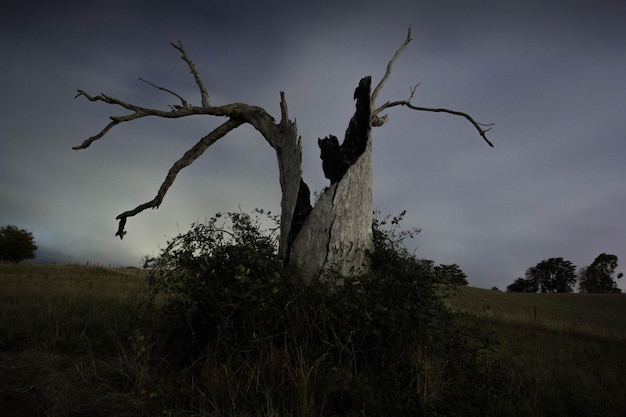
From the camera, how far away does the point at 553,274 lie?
10725 centimetres

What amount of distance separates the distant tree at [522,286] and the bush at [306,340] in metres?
118

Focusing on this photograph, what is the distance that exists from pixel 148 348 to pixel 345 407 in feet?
9.39

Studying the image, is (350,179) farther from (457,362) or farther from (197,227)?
(457,362)

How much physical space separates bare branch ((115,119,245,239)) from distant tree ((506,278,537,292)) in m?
119

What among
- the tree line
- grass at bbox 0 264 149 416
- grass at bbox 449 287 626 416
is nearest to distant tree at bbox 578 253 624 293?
the tree line

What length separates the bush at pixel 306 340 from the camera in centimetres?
455

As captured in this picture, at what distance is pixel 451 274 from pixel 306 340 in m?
2.95

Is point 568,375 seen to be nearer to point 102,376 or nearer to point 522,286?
point 102,376

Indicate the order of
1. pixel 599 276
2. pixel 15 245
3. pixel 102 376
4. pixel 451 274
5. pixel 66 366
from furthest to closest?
pixel 599 276, pixel 15 245, pixel 451 274, pixel 66 366, pixel 102 376

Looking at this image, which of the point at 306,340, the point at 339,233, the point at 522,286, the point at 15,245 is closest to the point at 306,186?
the point at 339,233

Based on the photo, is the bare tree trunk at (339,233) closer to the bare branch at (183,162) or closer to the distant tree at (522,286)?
the bare branch at (183,162)

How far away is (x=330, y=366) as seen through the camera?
16.9ft

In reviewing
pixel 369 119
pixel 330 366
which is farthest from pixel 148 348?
pixel 369 119

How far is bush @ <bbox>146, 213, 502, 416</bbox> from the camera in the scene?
455 centimetres
